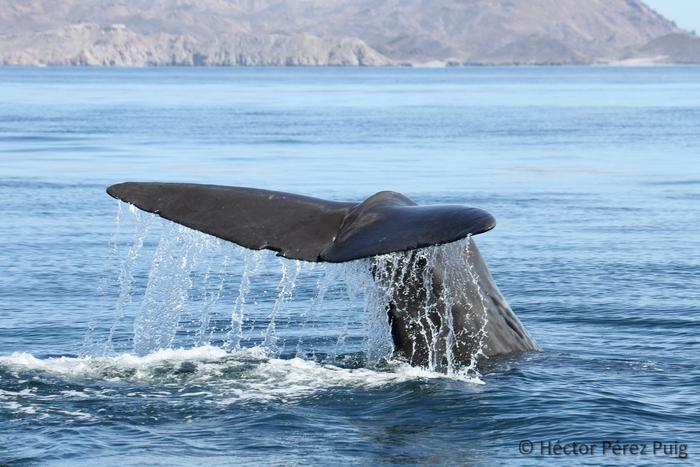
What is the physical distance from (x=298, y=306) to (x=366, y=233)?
17.2 ft

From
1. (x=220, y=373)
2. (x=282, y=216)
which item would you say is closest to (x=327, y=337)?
(x=220, y=373)

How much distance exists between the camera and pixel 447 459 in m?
6.52

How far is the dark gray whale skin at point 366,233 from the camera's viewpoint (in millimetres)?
6242

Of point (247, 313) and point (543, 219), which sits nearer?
point (247, 313)

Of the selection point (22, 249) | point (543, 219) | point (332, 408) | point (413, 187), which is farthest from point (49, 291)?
point (413, 187)

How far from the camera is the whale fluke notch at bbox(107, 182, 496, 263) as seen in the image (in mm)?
6375

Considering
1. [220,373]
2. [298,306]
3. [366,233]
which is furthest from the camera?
[298,306]

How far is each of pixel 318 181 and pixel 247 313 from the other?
11326mm

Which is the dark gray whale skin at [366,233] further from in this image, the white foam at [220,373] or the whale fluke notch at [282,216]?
the white foam at [220,373]

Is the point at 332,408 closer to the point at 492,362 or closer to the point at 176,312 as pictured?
the point at 492,362

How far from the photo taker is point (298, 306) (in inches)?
456

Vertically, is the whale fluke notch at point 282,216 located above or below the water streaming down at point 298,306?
above

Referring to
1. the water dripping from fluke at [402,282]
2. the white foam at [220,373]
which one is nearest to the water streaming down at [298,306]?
the water dripping from fluke at [402,282]

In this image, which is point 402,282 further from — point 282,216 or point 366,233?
point 282,216
